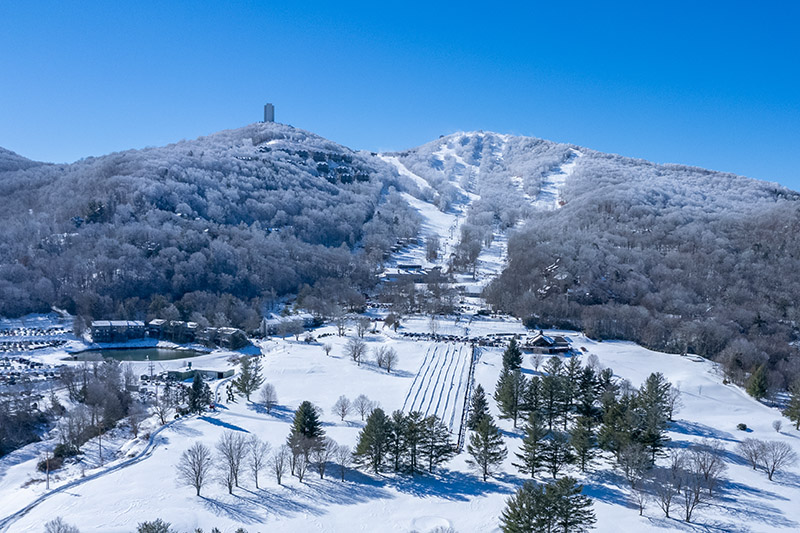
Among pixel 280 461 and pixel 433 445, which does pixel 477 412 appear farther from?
pixel 280 461

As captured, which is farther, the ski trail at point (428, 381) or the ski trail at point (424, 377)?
the ski trail at point (424, 377)

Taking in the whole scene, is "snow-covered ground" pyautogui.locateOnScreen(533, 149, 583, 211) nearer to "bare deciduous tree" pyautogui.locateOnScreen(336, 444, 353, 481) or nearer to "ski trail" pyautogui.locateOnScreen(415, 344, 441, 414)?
"ski trail" pyautogui.locateOnScreen(415, 344, 441, 414)

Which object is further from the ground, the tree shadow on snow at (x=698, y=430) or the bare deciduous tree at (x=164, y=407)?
the tree shadow on snow at (x=698, y=430)

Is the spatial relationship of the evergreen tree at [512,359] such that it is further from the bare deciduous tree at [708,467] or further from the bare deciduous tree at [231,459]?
the bare deciduous tree at [231,459]

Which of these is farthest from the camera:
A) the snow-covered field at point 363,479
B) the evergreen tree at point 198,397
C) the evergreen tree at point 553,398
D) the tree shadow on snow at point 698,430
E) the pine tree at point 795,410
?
the pine tree at point 795,410

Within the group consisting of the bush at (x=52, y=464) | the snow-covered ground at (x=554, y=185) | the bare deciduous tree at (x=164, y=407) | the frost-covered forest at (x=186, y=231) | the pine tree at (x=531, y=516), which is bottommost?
the bush at (x=52, y=464)

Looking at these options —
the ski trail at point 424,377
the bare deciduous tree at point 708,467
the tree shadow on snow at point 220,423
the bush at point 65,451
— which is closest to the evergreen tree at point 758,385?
the bare deciduous tree at point 708,467

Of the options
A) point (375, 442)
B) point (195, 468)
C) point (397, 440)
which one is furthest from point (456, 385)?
point (195, 468)
